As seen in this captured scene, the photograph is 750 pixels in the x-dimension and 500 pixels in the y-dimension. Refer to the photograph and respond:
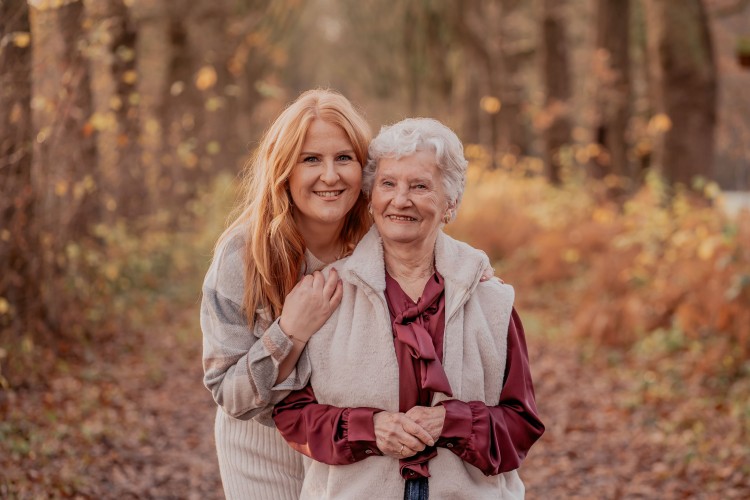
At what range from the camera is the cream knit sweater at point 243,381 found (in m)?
3.09

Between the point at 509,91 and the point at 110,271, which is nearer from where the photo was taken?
the point at 110,271

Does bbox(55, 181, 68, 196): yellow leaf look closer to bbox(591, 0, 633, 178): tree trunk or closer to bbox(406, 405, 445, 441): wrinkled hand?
bbox(406, 405, 445, 441): wrinkled hand

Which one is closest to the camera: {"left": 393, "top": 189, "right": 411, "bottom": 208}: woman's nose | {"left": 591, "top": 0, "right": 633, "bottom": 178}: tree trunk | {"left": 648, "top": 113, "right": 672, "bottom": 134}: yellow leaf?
{"left": 393, "top": 189, "right": 411, "bottom": 208}: woman's nose

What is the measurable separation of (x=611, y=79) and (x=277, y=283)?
11.3 meters

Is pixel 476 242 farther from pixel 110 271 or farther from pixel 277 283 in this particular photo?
pixel 277 283

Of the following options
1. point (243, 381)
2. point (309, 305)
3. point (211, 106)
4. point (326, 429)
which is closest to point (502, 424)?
point (326, 429)

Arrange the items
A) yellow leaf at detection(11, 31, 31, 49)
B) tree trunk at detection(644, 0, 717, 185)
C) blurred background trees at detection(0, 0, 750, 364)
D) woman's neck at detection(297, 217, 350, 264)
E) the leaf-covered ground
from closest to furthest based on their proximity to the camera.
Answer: woman's neck at detection(297, 217, 350, 264), yellow leaf at detection(11, 31, 31, 49), the leaf-covered ground, blurred background trees at detection(0, 0, 750, 364), tree trunk at detection(644, 0, 717, 185)

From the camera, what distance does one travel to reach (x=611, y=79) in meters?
13.6

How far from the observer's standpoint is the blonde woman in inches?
123

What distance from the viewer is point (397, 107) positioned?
129 feet

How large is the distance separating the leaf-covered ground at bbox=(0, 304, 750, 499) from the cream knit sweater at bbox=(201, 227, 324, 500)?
2.21 metres

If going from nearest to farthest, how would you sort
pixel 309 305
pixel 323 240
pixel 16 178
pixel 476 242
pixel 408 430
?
pixel 408 430, pixel 309 305, pixel 323 240, pixel 16 178, pixel 476 242

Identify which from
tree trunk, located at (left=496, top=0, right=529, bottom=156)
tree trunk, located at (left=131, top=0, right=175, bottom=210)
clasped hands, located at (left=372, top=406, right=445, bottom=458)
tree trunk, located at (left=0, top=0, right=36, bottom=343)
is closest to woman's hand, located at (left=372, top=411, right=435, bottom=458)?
clasped hands, located at (left=372, top=406, right=445, bottom=458)

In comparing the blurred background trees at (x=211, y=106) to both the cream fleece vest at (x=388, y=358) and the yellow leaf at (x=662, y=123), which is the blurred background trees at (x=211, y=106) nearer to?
the yellow leaf at (x=662, y=123)
